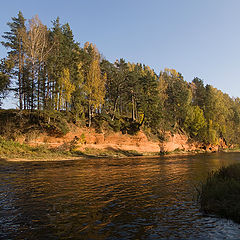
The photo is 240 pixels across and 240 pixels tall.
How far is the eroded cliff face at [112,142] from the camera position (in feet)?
114

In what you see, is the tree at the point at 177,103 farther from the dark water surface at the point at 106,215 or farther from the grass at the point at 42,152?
the dark water surface at the point at 106,215

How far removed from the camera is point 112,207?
7.73 m

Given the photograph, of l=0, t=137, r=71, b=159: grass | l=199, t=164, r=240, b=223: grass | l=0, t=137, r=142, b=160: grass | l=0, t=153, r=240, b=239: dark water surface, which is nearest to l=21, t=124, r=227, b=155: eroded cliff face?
l=0, t=137, r=142, b=160: grass

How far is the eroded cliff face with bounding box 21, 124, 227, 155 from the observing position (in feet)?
114

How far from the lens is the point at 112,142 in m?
41.4

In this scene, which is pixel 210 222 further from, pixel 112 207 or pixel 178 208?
pixel 112 207

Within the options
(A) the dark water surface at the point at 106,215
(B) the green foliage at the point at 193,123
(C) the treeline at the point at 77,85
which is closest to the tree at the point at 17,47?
(C) the treeline at the point at 77,85

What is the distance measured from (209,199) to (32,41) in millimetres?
35658

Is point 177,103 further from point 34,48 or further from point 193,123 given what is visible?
point 34,48

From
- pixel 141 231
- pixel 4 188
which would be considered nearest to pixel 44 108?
pixel 4 188

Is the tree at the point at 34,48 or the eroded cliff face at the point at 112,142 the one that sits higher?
the tree at the point at 34,48

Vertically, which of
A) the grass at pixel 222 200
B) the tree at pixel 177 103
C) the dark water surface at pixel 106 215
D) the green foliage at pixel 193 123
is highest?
the tree at pixel 177 103

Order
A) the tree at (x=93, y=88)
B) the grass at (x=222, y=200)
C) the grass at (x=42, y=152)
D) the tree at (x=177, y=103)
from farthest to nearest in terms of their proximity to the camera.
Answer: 1. the tree at (x=177, y=103)
2. the tree at (x=93, y=88)
3. the grass at (x=42, y=152)
4. the grass at (x=222, y=200)

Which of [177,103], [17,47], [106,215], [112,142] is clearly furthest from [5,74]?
[177,103]
